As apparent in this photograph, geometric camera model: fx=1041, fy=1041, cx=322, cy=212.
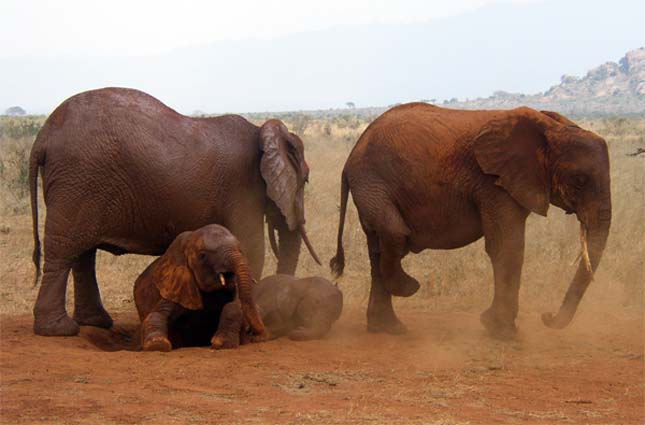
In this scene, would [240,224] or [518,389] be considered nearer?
[518,389]

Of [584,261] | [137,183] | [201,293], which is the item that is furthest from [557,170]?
[137,183]

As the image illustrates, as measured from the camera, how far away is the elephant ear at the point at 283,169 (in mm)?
9703

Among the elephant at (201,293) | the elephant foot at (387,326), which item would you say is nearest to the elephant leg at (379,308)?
the elephant foot at (387,326)

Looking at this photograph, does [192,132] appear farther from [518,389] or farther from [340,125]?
[340,125]

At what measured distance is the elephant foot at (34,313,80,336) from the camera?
905cm

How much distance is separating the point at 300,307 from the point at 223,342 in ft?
3.20

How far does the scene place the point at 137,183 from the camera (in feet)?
30.2

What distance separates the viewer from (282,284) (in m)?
9.45

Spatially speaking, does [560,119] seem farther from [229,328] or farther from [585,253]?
A: [229,328]

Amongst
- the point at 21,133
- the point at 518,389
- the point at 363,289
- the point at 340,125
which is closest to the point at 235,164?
the point at 363,289

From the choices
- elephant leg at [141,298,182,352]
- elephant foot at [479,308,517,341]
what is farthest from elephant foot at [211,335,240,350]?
elephant foot at [479,308,517,341]

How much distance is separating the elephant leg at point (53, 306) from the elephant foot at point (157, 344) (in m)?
1.13

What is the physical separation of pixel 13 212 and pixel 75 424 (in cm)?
1079

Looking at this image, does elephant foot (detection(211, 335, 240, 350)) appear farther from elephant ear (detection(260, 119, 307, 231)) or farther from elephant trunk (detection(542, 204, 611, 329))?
elephant trunk (detection(542, 204, 611, 329))
